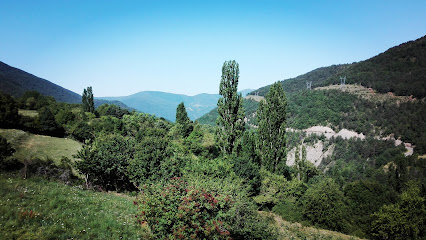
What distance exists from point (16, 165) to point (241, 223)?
21.9 metres

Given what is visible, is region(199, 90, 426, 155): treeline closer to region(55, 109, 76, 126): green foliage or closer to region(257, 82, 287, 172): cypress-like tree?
region(257, 82, 287, 172): cypress-like tree

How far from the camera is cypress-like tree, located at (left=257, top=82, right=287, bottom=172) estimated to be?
3319 centimetres

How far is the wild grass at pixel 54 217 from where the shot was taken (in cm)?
725

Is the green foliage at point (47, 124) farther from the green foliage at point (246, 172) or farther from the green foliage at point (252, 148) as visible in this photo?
the green foliage at point (246, 172)


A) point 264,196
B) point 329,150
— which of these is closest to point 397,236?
point 264,196

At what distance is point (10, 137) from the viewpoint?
3966cm

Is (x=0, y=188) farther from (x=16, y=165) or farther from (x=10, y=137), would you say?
(x=10, y=137)

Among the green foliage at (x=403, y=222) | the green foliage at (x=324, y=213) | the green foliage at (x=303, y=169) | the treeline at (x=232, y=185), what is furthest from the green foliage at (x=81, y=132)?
the green foliage at (x=403, y=222)

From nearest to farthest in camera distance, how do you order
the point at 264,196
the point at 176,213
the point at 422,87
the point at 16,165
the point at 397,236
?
1. the point at 176,213
2. the point at 16,165
3. the point at 397,236
4. the point at 264,196
5. the point at 422,87

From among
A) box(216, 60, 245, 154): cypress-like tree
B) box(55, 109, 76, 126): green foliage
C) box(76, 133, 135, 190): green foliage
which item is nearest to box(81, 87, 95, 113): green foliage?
box(55, 109, 76, 126): green foliage

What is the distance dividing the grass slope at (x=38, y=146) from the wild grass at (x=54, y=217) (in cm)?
3065

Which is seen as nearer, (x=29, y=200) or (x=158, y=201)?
(x=158, y=201)

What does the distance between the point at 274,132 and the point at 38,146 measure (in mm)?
41985

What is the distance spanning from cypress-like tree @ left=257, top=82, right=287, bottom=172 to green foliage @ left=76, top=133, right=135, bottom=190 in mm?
18893
